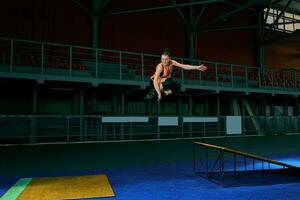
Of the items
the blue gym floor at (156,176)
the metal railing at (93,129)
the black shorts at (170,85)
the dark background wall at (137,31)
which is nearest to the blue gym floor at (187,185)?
the blue gym floor at (156,176)

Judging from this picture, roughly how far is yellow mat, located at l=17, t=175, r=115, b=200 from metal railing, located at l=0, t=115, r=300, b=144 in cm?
794

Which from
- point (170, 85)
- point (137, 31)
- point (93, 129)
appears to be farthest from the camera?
point (137, 31)

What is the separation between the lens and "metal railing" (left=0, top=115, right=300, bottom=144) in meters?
13.6

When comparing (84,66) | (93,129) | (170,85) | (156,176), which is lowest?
(156,176)

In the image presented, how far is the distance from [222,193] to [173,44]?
674 inches

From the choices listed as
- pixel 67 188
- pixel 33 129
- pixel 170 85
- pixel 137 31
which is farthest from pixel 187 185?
pixel 137 31

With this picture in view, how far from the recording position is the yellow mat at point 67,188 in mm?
5094

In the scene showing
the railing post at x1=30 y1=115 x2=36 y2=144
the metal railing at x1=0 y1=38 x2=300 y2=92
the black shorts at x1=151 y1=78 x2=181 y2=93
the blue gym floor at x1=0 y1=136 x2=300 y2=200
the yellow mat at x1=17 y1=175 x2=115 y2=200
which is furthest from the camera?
the railing post at x1=30 y1=115 x2=36 y2=144

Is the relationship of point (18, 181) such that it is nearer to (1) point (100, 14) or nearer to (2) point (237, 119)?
(1) point (100, 14)

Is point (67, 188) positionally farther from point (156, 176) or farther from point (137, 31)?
point (137, 31)

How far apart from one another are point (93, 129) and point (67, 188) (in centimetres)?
1014

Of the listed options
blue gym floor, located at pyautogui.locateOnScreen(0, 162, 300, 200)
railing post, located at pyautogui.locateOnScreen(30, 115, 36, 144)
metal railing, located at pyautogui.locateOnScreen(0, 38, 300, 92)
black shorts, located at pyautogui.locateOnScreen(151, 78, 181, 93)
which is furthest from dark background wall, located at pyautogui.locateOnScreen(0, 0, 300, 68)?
black shorts, located at pyautogui.locateOnScreen(151, 78, 181, 93)

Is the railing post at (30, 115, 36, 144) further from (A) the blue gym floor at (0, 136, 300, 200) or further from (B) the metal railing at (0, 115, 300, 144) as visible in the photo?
(A) the blue gym floor at (0, 136, 300, 200)

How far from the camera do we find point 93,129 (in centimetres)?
1570
